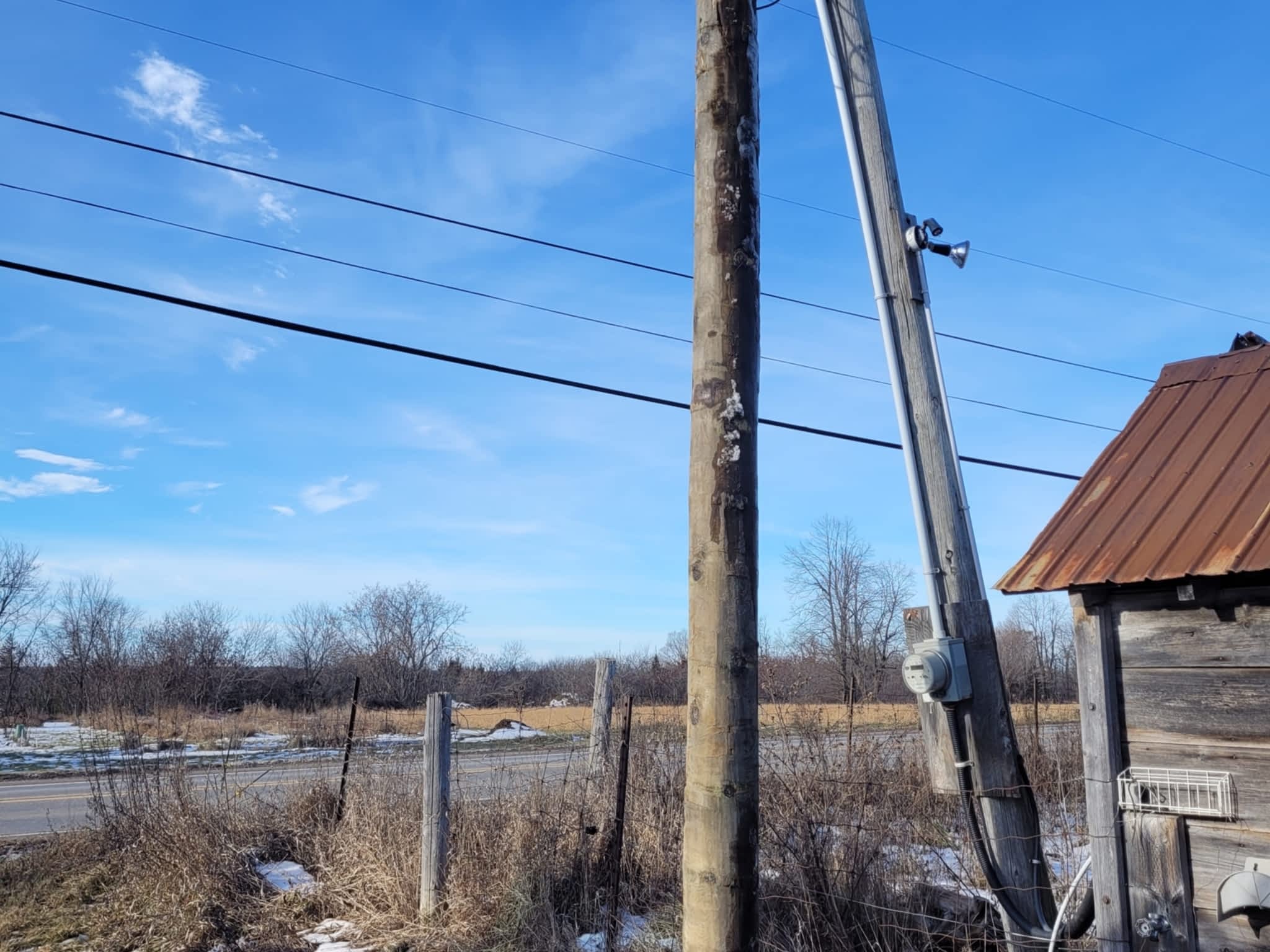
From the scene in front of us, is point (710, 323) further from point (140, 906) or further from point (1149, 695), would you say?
point (140, 906)

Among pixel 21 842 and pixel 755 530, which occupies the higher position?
pixel 755 530

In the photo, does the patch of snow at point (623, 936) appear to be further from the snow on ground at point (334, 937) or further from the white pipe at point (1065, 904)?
the white pipe at point (1065, 904)

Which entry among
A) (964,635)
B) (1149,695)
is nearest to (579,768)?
(964,635)

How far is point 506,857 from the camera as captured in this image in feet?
23.9

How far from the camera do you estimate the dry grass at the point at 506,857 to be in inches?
→ 242

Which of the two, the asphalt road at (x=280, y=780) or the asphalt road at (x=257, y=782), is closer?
the asphalt road at (x=280, y=780)

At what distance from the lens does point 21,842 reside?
1046 cm

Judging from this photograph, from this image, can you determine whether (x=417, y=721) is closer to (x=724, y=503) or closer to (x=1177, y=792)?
(x=1177, y=792)

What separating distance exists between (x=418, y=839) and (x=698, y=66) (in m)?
6.57

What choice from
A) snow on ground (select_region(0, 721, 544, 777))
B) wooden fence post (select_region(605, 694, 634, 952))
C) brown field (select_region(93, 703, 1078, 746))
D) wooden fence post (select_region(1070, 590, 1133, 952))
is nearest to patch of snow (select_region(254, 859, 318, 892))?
snow on ground (select_region(0, 721, 544, 777))

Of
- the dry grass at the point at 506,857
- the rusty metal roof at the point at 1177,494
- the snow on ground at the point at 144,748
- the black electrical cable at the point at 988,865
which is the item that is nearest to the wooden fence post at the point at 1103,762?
the black electrical cable at the point at 988,865

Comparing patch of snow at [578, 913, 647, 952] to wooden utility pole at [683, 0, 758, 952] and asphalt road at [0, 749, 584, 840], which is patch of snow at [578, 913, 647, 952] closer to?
asphalt road at [0, 749, 584, 840]

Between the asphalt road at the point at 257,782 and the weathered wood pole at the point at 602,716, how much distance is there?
25cm

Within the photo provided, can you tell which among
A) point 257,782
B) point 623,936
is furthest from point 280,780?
point 623,936
